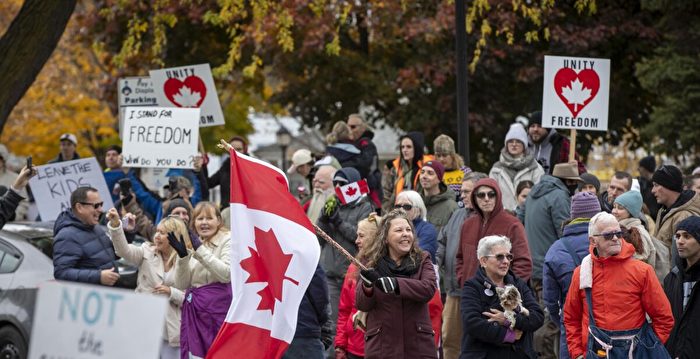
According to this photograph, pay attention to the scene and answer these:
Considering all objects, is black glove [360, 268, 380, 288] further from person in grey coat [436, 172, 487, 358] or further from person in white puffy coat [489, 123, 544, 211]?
person in white puffy coat [489, 123, 544, 211]

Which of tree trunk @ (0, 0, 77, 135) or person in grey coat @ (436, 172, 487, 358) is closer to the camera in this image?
person in grey coat @ (436, 172, 487, 358)

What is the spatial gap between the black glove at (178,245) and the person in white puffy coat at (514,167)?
4.10 m

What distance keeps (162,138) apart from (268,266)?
6136mm

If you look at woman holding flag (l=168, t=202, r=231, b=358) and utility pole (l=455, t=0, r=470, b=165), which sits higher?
utility pole (l=455, t=0, r=470, b=165)

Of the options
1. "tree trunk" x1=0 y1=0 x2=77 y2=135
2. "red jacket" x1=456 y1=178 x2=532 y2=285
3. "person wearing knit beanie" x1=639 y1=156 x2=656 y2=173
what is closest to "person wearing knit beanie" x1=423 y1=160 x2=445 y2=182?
"red jacket" x1=456 y1=178 x2=532 y2=285

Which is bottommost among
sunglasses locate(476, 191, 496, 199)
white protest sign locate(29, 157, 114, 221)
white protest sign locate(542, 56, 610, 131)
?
white protest sign locate(29, 157, 114, 221)

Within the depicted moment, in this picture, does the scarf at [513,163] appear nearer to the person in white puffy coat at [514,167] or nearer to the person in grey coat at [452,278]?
the person in white puffy coat at [514,167]

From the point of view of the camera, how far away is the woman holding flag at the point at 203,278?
10.4m

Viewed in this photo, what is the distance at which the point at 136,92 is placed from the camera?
1816 centimetres

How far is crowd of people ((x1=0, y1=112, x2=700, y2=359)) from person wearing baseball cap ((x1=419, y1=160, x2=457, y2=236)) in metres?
0.01

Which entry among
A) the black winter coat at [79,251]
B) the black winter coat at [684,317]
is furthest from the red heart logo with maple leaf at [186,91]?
the black winter coat at [684,317]

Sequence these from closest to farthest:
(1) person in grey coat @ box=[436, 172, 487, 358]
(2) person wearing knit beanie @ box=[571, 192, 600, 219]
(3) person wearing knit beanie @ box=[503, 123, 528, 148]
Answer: (2) person wearing knit beanie @ box=[571, 192, 600, 219]
(1) person in grey coat @ box=[436, 172, 487, 358]
(3) person wearing knit beanie @ box=[503, 123, 528, 148]

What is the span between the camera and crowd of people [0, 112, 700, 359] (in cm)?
907

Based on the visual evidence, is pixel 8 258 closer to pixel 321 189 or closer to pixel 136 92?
pixel 321 189
